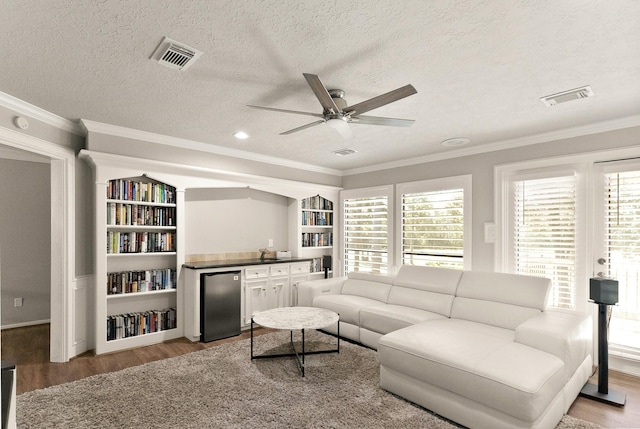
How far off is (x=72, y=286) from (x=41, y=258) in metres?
2.17

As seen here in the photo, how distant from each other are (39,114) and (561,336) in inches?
195

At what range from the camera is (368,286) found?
463 centimetres

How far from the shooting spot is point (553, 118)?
132 inches

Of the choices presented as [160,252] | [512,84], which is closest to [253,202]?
[160,252]

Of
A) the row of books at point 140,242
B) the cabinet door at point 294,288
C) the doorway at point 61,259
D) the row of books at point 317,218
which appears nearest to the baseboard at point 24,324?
the doorway at point 61,259

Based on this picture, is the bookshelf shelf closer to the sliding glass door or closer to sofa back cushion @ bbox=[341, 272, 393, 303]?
sofa back cushion @ bbox=[341, 272, 393, 303]

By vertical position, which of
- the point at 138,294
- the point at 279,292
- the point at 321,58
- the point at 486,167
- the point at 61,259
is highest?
the point at 321,58

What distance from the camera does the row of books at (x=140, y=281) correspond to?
3.82 m

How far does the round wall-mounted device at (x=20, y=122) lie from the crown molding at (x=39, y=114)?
0.07 m

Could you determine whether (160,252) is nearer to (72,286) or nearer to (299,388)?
(72,286)

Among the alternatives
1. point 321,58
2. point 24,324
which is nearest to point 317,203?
point 321,58

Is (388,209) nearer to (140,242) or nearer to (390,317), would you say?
(390,317)

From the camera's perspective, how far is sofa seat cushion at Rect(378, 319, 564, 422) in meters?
2.10

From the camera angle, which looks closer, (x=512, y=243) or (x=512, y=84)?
(x=512, y=84)
